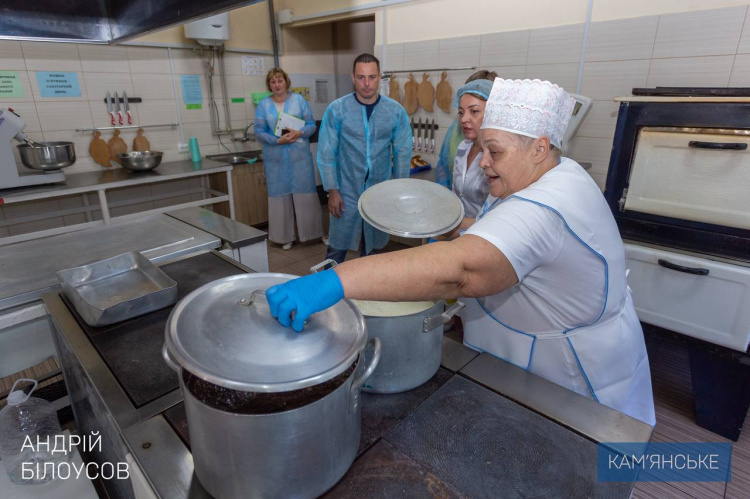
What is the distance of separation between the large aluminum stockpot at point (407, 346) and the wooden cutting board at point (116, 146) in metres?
3.45

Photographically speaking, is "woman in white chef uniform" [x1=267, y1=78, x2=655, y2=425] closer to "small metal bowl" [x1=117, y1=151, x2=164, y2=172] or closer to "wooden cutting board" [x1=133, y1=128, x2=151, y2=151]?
"small metal bowl" [x1=117, y1=151, x2=164, y2=172]

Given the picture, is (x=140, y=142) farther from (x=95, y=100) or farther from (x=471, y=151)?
(x=471, y=151)

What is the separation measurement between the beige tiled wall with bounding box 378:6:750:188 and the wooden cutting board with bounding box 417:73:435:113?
7.7 inches

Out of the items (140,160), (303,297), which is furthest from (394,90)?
(303,297)

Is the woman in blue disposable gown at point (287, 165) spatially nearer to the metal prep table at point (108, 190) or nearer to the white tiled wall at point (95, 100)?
the metal prep table at point (108, 190)

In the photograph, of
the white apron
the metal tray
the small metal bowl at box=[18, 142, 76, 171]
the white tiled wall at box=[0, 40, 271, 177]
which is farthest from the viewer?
the white tiled wall at box=[0, 40, 271, 177]

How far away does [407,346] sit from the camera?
0.85 meters

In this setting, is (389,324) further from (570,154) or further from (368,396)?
(570,154)

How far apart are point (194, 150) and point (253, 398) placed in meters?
3.71

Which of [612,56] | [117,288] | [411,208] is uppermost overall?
[612,56]

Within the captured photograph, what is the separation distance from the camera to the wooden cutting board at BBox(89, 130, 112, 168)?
11.2ft

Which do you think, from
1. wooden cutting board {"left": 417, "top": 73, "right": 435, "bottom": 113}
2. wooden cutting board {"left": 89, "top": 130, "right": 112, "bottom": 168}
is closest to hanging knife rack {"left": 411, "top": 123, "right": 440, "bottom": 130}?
wooden cutting board {"left": 417, "top": 73, "right": 435, "bottom": 113}

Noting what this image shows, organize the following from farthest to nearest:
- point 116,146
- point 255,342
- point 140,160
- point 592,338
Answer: point 116,146 < point 140,160 < point 592,338 < point 255,342

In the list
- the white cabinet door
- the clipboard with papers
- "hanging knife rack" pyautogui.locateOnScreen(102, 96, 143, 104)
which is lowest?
the white cabinet door
